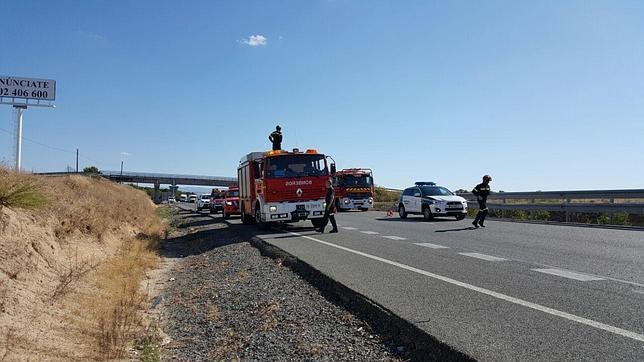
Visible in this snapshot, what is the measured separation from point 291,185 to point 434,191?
8.72 meters

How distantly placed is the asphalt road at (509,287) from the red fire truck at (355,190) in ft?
71.5

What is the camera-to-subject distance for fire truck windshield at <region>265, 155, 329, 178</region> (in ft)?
57.8

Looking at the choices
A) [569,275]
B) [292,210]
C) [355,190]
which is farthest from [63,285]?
[355,190]

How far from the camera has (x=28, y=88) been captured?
97.7 feet

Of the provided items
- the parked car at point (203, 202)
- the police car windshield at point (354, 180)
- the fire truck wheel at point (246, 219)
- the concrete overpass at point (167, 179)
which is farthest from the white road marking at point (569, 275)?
the concrete overpass at point (167, 179)

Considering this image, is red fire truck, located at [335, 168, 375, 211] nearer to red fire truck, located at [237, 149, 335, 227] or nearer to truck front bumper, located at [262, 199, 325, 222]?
red fire truck, located at [237, 149, 335, 227]

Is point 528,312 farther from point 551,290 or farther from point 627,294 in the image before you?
point 627,294

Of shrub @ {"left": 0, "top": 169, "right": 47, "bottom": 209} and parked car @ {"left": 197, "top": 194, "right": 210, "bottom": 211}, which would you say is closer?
shrub @ {"left": 0, "top": 169, "right": 47, "bottom": 209}

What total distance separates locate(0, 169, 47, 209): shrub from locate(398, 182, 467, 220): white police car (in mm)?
15872

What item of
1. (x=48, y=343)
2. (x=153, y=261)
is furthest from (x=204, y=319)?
(x=153, y=261)

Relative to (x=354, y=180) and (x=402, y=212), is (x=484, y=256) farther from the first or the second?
(x=354, y=180)

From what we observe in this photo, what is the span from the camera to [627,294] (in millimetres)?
6656

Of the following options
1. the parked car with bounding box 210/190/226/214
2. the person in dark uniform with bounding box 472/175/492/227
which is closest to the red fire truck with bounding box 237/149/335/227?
the person in dark uniform with bounding box 472/175/492/227

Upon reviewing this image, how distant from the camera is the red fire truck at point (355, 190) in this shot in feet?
119
